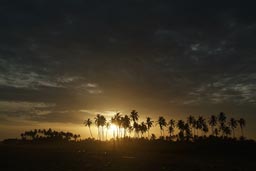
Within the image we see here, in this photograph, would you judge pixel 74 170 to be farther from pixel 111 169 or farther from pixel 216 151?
pixel 216 151

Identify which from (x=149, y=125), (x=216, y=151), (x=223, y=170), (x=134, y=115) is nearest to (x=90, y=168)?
(x=223, y=170)

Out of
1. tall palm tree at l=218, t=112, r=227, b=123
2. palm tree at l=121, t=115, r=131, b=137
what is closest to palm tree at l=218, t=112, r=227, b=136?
tall palm tree at l=218, t=112, r=227, b=123

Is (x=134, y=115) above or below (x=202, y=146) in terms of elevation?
above

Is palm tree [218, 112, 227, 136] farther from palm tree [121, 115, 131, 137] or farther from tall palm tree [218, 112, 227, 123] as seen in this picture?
palm tree [121, 115, 131, 137]

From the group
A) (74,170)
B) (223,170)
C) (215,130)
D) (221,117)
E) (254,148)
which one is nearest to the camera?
(74,170)

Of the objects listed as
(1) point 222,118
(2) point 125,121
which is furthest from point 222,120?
(2) point 125,121

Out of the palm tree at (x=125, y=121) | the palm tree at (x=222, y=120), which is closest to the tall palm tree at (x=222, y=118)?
the palm tree at (x=222, y=120)

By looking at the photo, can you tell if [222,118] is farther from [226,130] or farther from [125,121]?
[125,121]

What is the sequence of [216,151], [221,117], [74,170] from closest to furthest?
[74,170], [216,151], [221,117]

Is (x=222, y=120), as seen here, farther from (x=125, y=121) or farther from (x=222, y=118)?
(x=125, y=121)

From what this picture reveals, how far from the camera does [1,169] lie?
43719 mm

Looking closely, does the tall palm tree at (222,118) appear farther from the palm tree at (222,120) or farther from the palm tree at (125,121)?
the palm tree at (125,121)

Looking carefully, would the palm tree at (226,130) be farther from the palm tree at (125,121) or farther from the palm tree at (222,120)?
the palm tree at (125,121)

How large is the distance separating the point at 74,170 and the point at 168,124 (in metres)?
130
